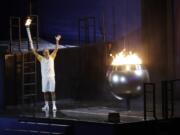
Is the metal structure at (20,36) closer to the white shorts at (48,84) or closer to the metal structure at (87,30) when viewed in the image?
the metal structure at (87,30)

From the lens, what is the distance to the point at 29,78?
16.6 m

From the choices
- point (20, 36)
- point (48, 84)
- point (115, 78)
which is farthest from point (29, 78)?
point (115, 78)

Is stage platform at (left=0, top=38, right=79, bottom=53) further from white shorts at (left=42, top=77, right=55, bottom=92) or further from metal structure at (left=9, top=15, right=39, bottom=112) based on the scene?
white shorts at (left=42, top=77, right=55, bottom=92)

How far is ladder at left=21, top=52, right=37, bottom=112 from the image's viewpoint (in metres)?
16.3

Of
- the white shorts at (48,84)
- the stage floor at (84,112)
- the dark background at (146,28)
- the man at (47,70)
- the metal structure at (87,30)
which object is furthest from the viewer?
the metal structure at (87,30)

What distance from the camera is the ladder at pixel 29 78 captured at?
16344 millimetres

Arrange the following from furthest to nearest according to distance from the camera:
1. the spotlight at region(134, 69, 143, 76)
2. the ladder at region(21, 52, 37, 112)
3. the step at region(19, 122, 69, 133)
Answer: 1. the ladder at region(21, 52, 37, 112)
2. the step at region(19, 122, 69, 133)
3. the spotlight at region(134, 69, 143, 76)

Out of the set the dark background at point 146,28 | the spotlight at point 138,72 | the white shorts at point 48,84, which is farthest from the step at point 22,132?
the dark background at point 146,28

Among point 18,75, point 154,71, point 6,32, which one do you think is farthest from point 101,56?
point 6,32

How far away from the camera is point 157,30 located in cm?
1683

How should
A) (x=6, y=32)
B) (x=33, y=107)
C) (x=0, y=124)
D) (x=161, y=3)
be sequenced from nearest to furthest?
(x=0, y=124), (x=33, y=107), (x=161, y=3), (x=6, y=32)

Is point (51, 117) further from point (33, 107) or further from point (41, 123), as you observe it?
point (33, 107)

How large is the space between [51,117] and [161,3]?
5.70 m

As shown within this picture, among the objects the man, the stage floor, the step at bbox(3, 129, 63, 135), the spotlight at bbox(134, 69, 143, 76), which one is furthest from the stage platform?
the spotlight at bbox(134, 69, 143, 76)
